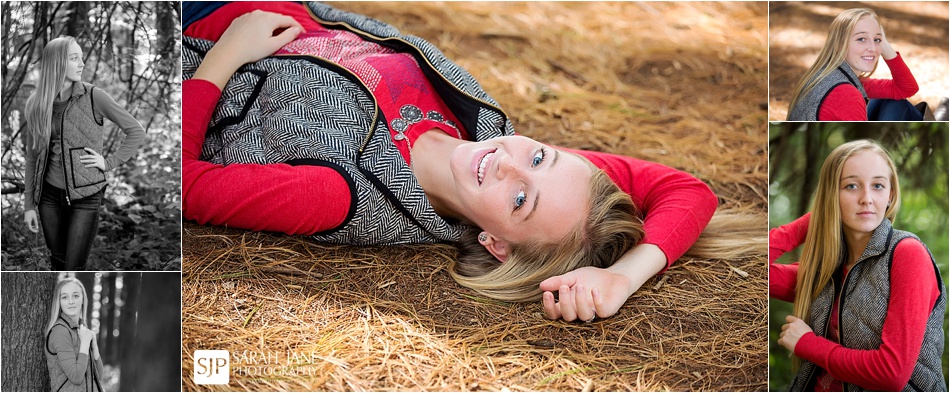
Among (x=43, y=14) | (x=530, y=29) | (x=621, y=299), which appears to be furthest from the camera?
(x=530, y=29)

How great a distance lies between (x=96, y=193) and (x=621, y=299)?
1683mm

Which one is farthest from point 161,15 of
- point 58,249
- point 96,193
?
point 58,249

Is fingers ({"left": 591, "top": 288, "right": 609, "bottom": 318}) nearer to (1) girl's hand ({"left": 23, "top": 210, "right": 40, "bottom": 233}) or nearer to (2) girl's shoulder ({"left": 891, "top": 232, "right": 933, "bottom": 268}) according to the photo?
(2) girl's shoulder ({"left": 891, "top": 232, "right": 933, "bottom": 268})

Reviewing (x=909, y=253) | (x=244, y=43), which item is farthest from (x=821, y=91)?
(x=244, y=43)

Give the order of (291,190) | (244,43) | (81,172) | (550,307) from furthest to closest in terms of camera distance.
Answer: (244,43)
(81,172)
(550,307)
(291,190)

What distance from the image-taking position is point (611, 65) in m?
3.18

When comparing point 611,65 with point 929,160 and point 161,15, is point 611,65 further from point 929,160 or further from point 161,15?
point 161,15

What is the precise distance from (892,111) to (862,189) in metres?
0.28

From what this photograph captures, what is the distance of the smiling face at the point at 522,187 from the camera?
8.27 feet

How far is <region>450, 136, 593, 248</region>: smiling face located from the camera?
2521 millimetres

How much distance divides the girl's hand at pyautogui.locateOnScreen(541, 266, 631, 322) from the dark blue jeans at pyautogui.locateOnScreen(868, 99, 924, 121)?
98 cm

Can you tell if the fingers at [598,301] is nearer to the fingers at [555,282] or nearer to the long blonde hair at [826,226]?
the fingers at [555,282]

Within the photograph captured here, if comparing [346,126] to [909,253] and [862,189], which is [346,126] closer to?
[862,189]

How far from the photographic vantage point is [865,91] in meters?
2.69
